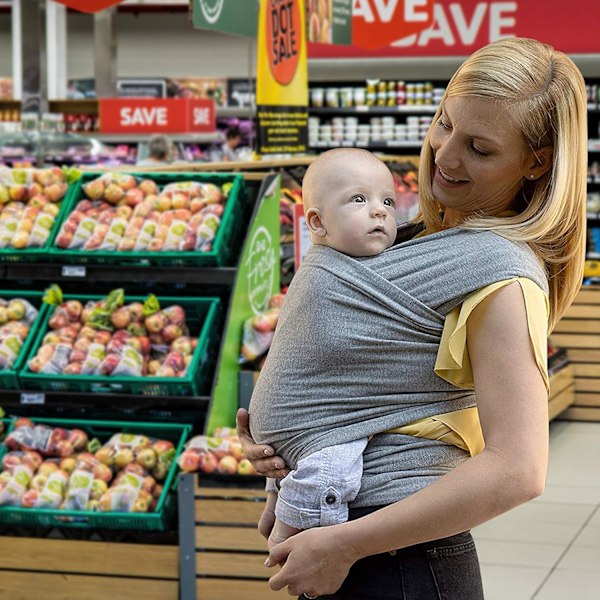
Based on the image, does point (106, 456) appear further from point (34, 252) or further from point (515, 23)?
point (515, 23)

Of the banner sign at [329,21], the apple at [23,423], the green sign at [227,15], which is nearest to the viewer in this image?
the apple at [23,423]

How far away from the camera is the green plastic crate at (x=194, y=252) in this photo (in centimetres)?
413

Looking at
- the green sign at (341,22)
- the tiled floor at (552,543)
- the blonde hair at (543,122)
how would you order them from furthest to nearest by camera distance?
the green sign at (341,22), the tiled floor at (552,543), the blonde hair at (543,122)

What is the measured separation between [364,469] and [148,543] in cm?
258

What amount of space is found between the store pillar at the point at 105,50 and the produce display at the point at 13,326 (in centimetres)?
720

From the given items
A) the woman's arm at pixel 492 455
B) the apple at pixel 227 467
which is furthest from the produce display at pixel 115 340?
the woman's arm at pixel 492 455

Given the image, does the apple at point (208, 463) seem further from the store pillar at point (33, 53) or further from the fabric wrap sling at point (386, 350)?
the store pillar at point (33, 53)

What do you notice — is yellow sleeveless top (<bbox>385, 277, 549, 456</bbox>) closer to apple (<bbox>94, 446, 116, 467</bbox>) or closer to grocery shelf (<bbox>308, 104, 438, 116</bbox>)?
apple (<bbox>94, 446, 116, 467</bbox>)

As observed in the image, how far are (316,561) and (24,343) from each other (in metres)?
3.04

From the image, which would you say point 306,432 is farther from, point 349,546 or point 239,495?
point 239,495

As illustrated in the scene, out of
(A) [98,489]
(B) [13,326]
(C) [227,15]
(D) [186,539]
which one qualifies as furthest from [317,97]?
(D) [186,539]

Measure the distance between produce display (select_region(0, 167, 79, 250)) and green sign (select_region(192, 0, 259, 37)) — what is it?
0.89m

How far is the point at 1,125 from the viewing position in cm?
1068

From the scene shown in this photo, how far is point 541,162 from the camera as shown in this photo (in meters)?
1.43
